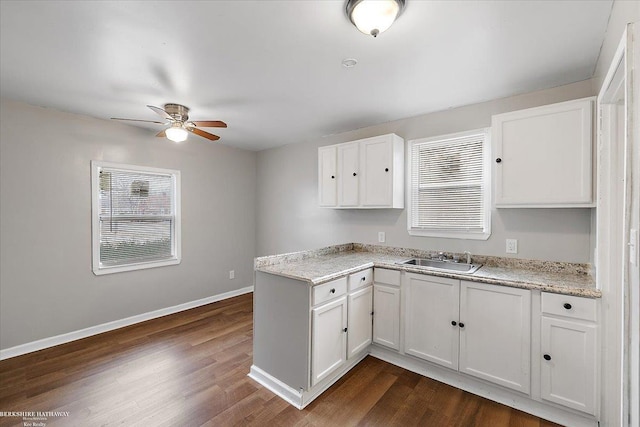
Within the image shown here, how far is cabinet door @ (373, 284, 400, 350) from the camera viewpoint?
250 cm

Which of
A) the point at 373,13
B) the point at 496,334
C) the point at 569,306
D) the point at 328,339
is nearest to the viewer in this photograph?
the point at 373,13

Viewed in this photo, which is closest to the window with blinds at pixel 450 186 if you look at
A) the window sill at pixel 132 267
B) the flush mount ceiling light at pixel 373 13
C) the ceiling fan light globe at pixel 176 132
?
the flush mount ceiling light at pixel 373 13

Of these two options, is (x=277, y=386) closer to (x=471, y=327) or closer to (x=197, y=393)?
(x=197, y=393)

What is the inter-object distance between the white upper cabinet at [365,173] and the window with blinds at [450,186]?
186mm

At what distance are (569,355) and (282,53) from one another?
2728mm

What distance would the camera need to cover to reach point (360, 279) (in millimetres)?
2488

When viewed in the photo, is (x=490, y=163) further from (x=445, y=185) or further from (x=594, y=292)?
(x=594, y=292)

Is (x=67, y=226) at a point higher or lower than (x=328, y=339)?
higher

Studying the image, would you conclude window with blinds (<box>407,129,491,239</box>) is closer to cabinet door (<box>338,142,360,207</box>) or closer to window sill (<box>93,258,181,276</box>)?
cabinet door (<box>338,142,360,207</box>)

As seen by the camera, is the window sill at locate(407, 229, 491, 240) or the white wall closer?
the white wall

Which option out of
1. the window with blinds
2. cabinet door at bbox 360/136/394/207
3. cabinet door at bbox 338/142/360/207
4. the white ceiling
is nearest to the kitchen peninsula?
the window with blinds

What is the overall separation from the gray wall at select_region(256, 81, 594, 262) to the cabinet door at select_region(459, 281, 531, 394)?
693 millimetres

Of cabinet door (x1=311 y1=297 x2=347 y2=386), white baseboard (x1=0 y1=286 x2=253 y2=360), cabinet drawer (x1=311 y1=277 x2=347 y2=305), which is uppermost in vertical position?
cabinet drawer (x1=311 y1=277 x2=347 y2=305)

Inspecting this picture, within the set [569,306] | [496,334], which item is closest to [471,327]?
[496,334]
